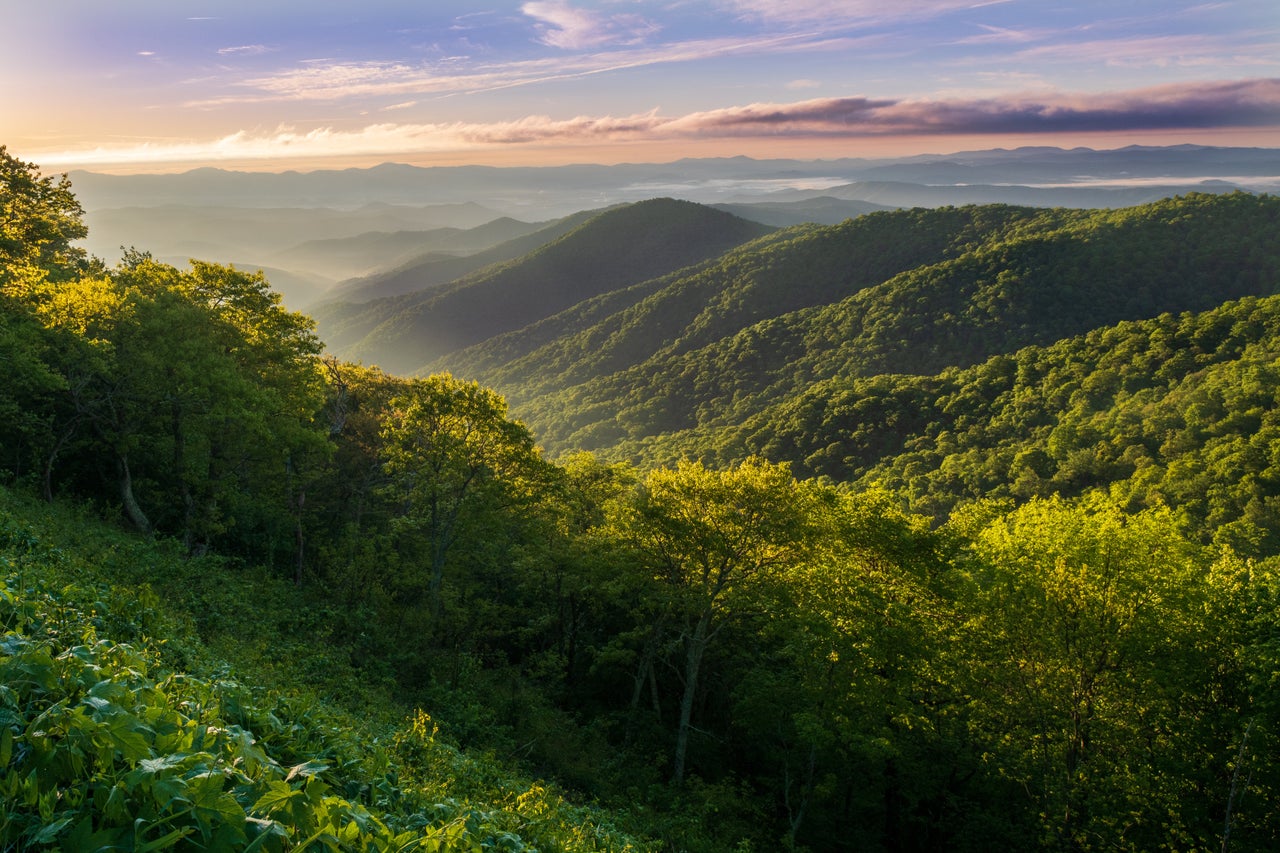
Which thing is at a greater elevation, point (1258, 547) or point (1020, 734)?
point (1020, 734)

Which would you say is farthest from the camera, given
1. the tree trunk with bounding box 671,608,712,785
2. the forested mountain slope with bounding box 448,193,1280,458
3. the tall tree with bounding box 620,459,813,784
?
the forested mountain slope with bounding box 448,193,1280,458

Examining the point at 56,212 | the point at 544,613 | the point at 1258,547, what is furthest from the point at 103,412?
the point at 1258,547

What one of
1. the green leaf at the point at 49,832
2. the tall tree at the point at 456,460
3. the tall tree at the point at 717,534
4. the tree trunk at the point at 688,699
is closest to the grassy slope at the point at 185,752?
the green leaf at the point at 49,832

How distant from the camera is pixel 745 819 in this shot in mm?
20500

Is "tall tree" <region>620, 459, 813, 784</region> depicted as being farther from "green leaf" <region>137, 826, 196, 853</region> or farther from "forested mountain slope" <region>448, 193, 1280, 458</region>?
"forested mountain slope" <region>448, 193, 1280, 458</region>

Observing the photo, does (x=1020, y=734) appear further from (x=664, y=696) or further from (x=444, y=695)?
(x=444, y=695)

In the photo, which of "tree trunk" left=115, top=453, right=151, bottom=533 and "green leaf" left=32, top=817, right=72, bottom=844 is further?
"tree trunk" left=115, top=453, right=151, bottom=533

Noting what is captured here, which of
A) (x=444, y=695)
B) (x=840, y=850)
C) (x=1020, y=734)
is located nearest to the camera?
(x=444, y=695)

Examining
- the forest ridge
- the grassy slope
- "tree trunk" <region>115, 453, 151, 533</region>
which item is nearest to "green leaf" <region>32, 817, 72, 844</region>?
the grassy slope

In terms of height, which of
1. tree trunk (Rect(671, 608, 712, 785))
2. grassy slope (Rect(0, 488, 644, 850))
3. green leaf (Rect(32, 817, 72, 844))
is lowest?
tree trunk (Rect(671, 608, 712, 785))

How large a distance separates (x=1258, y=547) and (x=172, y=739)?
189 feet

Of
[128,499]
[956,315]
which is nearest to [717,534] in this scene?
[128,499]

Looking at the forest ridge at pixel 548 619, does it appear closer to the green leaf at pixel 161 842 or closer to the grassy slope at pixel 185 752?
the grassy slope at pixel 185 752

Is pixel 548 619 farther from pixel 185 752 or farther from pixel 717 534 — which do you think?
pixel 185 752
